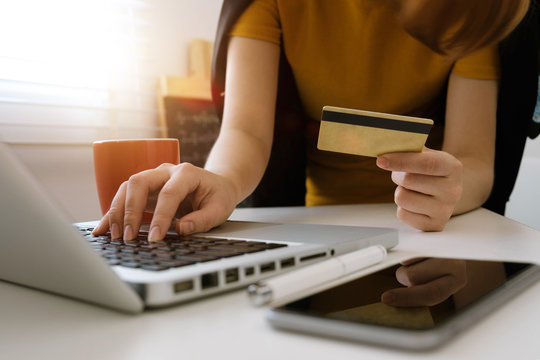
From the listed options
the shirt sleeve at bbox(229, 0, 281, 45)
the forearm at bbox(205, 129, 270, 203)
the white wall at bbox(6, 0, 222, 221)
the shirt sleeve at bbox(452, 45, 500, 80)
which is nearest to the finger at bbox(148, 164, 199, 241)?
the forearm at bbox(205, 129, 270, 203)

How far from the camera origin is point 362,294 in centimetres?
26

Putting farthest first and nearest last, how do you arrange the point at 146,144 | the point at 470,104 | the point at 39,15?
the point at 39,15 → the point at 470,104 → the point at 146,144

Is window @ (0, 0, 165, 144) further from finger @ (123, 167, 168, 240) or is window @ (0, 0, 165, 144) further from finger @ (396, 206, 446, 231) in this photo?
finger @ (396, 206, 446, 231)

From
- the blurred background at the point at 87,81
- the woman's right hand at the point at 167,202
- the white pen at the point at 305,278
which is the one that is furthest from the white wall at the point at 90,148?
the white pen at the point at 305,278

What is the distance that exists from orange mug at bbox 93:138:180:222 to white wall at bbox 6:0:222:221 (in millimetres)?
713

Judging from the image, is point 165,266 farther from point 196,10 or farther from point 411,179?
point 196,10

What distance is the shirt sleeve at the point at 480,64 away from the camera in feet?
2.48

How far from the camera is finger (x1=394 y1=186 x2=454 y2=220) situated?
523 mm

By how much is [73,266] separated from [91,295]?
3cm

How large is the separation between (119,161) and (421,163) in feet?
1.26

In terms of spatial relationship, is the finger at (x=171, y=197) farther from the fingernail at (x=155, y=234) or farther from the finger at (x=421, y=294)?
the finger at (x=421, y=294)

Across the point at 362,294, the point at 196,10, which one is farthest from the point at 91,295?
the point at 196,10

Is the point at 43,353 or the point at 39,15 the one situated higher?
the point at 39,15

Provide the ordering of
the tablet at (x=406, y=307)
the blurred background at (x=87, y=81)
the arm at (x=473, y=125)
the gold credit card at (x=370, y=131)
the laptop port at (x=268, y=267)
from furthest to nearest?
the blurred background at (x=87, y=81) → the arm at (x=473, y=125) → the gold credit card at (x=370, y=131) → the laptop port at (x=268, y=267) → the tablet at (x=406, y=307)
